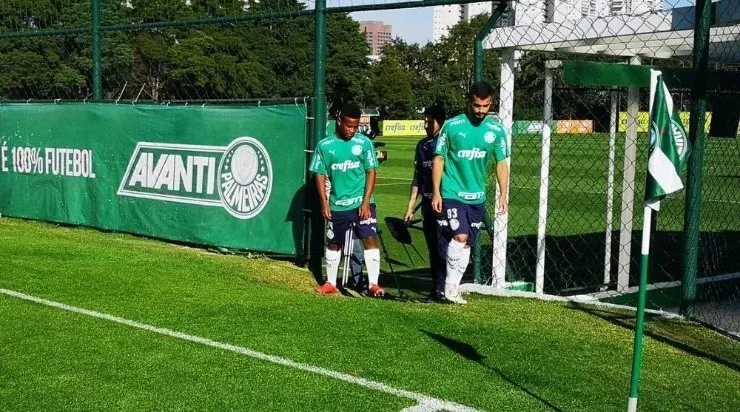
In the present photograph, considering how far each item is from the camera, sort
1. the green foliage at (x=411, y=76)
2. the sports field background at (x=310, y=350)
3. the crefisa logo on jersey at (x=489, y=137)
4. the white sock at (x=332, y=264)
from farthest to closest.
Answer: the green foliage at (x=411, y=76)
the white sock at (x=332, y=264)
the crefisa logo on jersey at (x=489, y=137)
the sports field background at (x=310, y=350)

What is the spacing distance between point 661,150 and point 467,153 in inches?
154

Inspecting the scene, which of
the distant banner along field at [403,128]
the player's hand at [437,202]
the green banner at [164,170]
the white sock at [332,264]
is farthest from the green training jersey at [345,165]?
the distant banner along field at [403,128]

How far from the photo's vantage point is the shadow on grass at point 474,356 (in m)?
5.49

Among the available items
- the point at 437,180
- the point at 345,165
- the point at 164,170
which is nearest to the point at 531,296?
the point at 437,180

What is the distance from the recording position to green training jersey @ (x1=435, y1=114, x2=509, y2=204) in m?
8.23

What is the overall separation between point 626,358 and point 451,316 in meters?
1.66

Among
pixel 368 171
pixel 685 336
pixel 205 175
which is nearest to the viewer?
pixel 685 336

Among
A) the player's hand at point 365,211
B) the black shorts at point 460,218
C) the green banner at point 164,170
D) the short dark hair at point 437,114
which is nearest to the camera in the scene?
the black shorts at point 460,218

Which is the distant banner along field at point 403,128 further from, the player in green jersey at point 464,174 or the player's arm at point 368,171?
the player in green jersey at point 464,174

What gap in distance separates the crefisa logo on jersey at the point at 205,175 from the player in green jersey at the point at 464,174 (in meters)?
3.13

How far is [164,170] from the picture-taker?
479 inches

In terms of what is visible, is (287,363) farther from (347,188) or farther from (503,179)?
(347,188)

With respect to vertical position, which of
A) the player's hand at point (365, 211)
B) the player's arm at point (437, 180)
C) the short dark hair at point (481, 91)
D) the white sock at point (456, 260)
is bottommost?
the white sock at point (456, 260)

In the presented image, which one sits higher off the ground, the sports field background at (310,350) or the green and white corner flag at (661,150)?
the green and white corner flag at (661,150)
